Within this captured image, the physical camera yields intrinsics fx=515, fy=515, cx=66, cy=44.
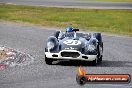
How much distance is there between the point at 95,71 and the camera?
59.9 feet

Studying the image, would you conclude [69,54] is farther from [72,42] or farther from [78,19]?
[78,19]

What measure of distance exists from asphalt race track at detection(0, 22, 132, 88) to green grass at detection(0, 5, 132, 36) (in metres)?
6.11

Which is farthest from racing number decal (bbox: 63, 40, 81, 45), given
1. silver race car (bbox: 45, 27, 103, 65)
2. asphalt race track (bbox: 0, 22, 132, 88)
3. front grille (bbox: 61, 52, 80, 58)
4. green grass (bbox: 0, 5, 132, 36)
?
green grass (bbox: 0, 5, 132, 36)

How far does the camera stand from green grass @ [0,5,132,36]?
1432 inches

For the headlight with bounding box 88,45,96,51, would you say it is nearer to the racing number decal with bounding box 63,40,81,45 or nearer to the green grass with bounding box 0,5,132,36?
the racing number decal with bounding box 63,40,81,45

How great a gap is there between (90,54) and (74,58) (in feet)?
2.09

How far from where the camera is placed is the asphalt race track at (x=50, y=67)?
15719mm

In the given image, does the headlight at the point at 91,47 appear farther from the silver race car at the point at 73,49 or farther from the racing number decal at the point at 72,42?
the racing number decal at the point at 72,42

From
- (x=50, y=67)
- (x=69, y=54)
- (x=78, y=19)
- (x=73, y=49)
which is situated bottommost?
(x=78, y=19)

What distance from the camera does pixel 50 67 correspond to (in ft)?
61.9

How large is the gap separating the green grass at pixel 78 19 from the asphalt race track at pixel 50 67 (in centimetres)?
611

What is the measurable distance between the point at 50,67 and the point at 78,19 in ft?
74.0

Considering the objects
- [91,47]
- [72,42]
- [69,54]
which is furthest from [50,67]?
[91,47]

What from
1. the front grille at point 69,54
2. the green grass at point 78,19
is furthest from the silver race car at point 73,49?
the green grass at point 78,19
